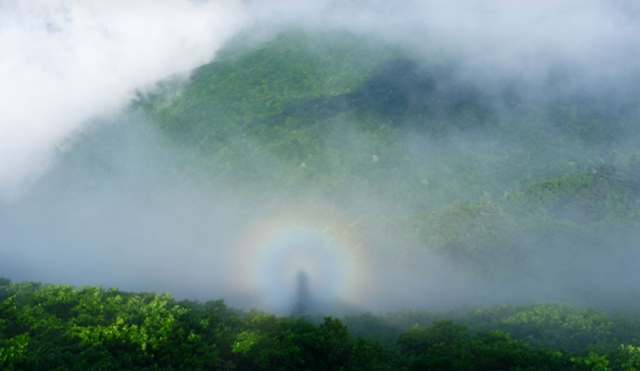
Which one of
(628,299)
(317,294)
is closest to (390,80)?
(317,294)

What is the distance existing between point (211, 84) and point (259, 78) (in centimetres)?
2202

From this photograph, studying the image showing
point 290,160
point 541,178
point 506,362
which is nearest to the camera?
point 506,362

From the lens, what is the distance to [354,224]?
10350cm

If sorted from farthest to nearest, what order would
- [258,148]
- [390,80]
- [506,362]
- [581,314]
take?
[390,80] < [258,148] < [581,314] < [506,362]

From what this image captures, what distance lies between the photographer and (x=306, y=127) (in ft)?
527

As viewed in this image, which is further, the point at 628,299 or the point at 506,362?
the point at 628,299

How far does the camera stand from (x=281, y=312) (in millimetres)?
90250

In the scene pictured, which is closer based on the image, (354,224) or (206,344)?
(206,344)

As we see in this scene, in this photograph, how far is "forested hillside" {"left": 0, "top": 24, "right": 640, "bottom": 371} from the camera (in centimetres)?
3275

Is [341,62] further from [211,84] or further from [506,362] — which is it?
[506,362]

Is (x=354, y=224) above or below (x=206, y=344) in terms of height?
above

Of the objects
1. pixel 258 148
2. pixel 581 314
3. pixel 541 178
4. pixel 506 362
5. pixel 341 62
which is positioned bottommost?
pixel 506 362

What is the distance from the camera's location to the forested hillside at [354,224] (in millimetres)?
32750

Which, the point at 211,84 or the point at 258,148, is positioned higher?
the point at 211,84
